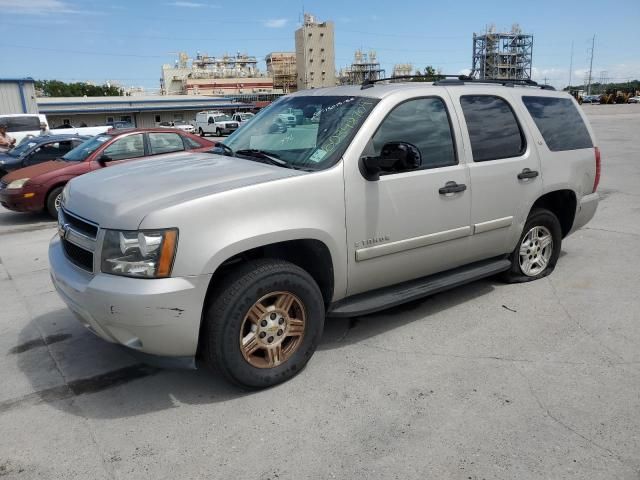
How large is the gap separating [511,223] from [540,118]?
1.11 meters

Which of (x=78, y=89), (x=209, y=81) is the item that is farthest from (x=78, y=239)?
(x=78, y=89)

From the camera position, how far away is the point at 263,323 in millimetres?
3291

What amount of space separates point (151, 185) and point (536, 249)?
3826mm

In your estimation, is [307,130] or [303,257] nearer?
[303,257]

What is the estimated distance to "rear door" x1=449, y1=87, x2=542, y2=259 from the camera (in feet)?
14.1

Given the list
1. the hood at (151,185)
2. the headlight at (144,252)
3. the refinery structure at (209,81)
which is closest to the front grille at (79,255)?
the hood at (151,185)

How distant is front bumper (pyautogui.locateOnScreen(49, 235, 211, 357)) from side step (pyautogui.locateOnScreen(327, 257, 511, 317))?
1053mm

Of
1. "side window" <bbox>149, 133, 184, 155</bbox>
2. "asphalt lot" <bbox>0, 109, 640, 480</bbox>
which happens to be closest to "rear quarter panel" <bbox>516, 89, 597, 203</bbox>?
"asphalt lot" <bbox>0, 109, 640, 480</bbox>

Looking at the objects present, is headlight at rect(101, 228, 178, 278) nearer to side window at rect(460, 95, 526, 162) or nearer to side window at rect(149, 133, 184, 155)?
side window at rect(460, 95, 526, 162)

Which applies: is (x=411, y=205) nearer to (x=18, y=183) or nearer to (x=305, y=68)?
(x=18, y=183)

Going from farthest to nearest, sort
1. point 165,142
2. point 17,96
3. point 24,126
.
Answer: point 17,96
point 24,126
point 165,142

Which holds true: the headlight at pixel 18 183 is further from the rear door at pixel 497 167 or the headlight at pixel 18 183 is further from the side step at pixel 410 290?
the rear door at pixel 497 167

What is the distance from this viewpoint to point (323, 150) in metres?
3.61

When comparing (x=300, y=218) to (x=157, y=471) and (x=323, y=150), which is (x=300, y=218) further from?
(x=157, y=471)
